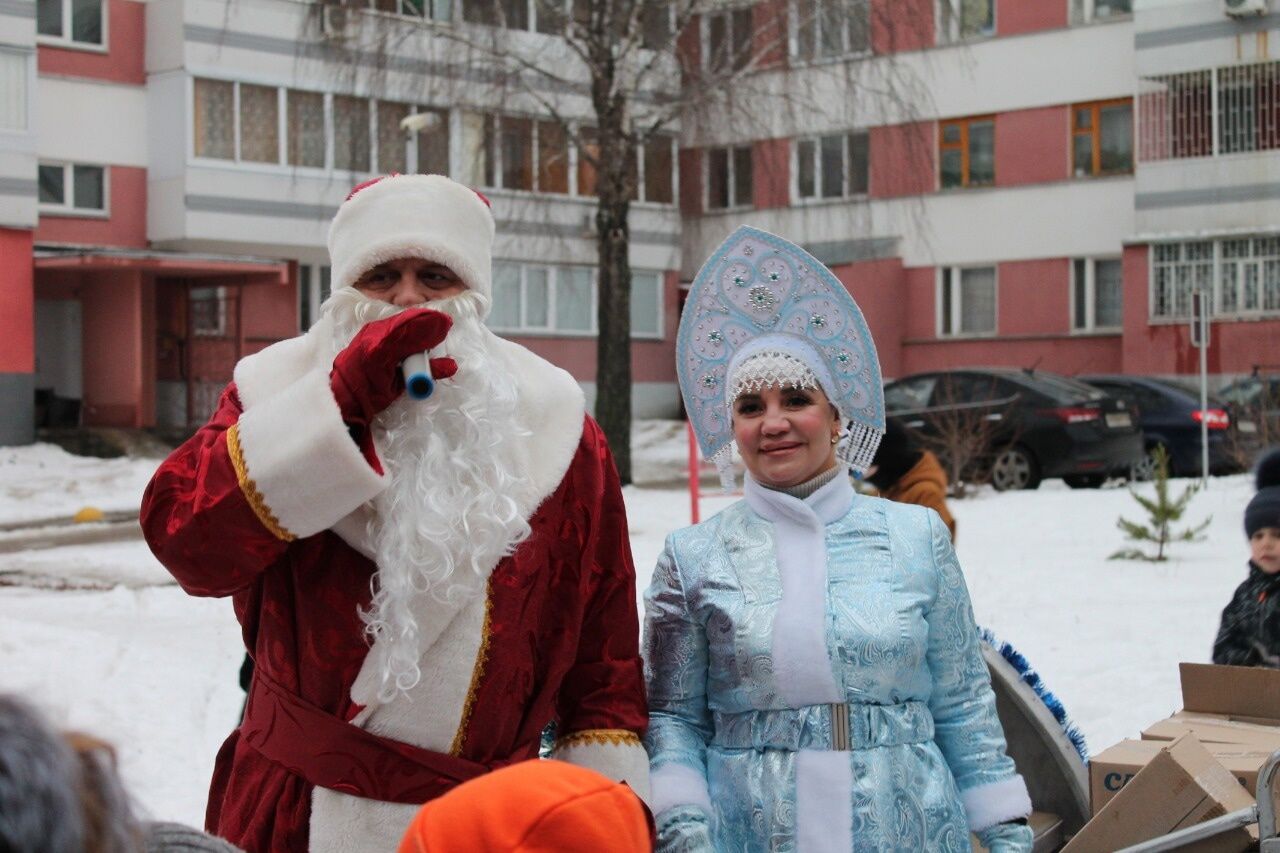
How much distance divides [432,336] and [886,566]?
0.99 meters

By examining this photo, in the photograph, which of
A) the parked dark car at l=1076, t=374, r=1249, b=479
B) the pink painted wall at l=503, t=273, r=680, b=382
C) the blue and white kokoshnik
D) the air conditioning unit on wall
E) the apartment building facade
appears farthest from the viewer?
the pink painted wall at l=503, t=273, r=680, b=382

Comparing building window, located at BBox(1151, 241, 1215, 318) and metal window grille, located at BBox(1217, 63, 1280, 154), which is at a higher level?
metal window grille, located at BBox(1217, 63, 1280, 154)

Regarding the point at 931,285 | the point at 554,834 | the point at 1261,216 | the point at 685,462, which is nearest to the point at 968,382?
the point at 685,462

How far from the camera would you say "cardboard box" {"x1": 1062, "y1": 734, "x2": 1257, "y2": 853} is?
354 cm

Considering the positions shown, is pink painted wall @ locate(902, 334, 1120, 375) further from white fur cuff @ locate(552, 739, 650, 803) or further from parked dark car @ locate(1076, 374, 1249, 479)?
white fur cuff @ locate(552, 739, 650, 803)

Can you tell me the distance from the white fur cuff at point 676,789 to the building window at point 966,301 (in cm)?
2706

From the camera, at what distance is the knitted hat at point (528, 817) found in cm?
155

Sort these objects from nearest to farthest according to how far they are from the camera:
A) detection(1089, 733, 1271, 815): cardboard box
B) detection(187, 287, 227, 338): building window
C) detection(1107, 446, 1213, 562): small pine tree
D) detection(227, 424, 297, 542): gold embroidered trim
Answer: detection(227, 424, 297, 542): gold embroidered trim < detection(1089, 733, 1271, 815): cardboard box < detection(1107, 446, 1213, 562): small pine tree < detection(187, 287, 227, 338): building window

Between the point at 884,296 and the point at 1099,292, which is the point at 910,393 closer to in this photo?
the point at 1099,292

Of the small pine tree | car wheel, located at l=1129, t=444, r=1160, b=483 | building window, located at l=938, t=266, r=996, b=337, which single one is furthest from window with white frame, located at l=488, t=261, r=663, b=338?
the small pine tree

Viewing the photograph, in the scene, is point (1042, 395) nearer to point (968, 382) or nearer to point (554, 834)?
point (968, 382)

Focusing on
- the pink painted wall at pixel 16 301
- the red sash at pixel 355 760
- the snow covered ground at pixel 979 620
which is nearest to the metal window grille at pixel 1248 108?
the snow covered ground at pixel 979 620

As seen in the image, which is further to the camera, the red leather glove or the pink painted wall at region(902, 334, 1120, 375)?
the pink painted wall at region(902, 334, 1120, 375)

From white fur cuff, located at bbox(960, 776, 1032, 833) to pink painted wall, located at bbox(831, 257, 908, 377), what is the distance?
87.5ft
